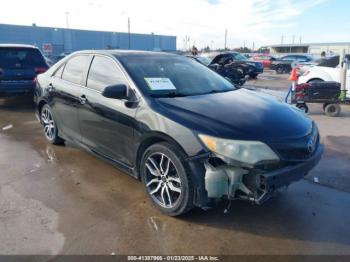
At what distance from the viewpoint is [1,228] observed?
10.8 ft

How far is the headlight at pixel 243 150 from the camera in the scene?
2906 mm

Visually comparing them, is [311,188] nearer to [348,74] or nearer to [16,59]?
[348,74]

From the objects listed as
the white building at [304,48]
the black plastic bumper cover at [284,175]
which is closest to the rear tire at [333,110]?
the black plastic bumper cover at [284,175]

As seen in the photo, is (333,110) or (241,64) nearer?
(333,110)

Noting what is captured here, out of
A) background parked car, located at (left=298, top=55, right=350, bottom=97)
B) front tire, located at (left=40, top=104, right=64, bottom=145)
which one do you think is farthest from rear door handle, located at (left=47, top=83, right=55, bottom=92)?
background parked car, located at (left=298, top=55, right=350, bottom=97)

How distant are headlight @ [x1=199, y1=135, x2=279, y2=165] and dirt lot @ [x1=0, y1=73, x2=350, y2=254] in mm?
786

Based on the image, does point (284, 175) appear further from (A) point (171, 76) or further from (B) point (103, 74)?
(B) point (103, 74)

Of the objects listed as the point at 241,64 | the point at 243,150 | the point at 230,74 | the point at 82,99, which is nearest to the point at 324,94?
the point at 82,99

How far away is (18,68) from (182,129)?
732cm

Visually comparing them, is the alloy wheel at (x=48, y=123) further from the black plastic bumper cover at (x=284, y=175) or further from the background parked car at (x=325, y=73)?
the background parked car at (x=325, y=73)

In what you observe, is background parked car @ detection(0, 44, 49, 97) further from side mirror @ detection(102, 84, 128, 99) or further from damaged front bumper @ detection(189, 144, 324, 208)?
damaged front bumper @ detection(189, 144, 324, 208)

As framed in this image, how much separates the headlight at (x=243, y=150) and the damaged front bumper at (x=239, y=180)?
0.10 meters

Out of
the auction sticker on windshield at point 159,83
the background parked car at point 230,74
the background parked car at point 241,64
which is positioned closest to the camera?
the auction sticker on windshield at point 159,83

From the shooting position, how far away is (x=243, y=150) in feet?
9.60
